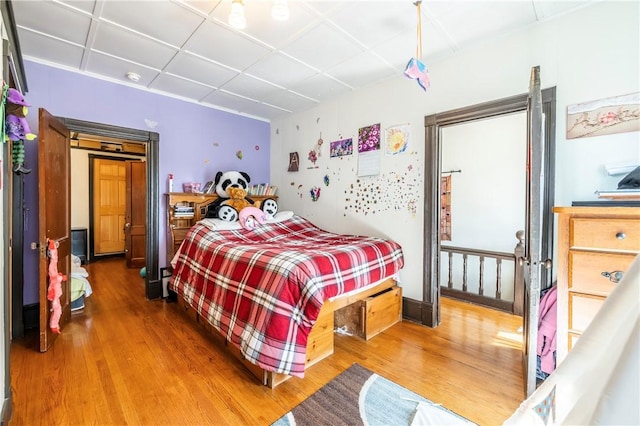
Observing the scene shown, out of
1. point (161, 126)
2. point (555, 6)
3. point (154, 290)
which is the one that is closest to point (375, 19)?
point (555, 6)

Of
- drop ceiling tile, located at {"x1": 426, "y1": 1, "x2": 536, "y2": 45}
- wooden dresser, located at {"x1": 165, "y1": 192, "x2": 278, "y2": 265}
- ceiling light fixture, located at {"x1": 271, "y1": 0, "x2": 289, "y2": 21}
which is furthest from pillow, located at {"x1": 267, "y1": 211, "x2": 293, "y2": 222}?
drop ceiling tile, located at {"x1": 426, "y1": 1, "x2": 536, "y2": 45}

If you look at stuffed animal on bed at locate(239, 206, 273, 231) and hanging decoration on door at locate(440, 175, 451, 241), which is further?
hanging decoration on door at locate(440, 175, 451, 241)

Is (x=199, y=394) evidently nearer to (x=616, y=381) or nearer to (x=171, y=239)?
(x=616, y=381)

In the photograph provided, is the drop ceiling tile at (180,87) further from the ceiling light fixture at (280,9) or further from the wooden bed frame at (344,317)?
the wooden bed frame at (344,317)

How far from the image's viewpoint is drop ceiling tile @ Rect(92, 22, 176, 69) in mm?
2131

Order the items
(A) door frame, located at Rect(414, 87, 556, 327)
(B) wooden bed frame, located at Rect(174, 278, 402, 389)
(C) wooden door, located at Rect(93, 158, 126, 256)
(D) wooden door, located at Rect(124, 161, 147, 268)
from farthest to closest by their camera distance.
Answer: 1. (C) wooden door, located at Rect(93, 158, 126, 256)
2. (D) wooden door, located at Rect(124, 161, 147, 268)
3. (A) door frame, located at Rect(414, 87, 556, 327)
4. (B) wooden bed frame, located at Rect(174, 278, 402, 389)

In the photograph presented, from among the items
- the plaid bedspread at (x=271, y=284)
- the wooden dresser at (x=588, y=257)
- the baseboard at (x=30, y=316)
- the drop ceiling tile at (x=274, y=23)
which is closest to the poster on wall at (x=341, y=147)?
the plaid bedspread at (x=271, y=284)

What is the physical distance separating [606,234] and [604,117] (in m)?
0.99

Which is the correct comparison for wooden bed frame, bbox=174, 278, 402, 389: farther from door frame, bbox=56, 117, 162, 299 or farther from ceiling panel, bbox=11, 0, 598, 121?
ceiling panel, bbox=11, 0, 598, 121

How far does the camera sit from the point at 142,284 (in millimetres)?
3896

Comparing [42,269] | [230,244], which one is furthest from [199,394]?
[42,269]

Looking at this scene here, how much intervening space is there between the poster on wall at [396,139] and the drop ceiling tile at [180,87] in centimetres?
212

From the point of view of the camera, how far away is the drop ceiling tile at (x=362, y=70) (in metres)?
2.55

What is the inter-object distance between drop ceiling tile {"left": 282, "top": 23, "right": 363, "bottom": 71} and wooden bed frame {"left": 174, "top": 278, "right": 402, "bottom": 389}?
2059 mm
